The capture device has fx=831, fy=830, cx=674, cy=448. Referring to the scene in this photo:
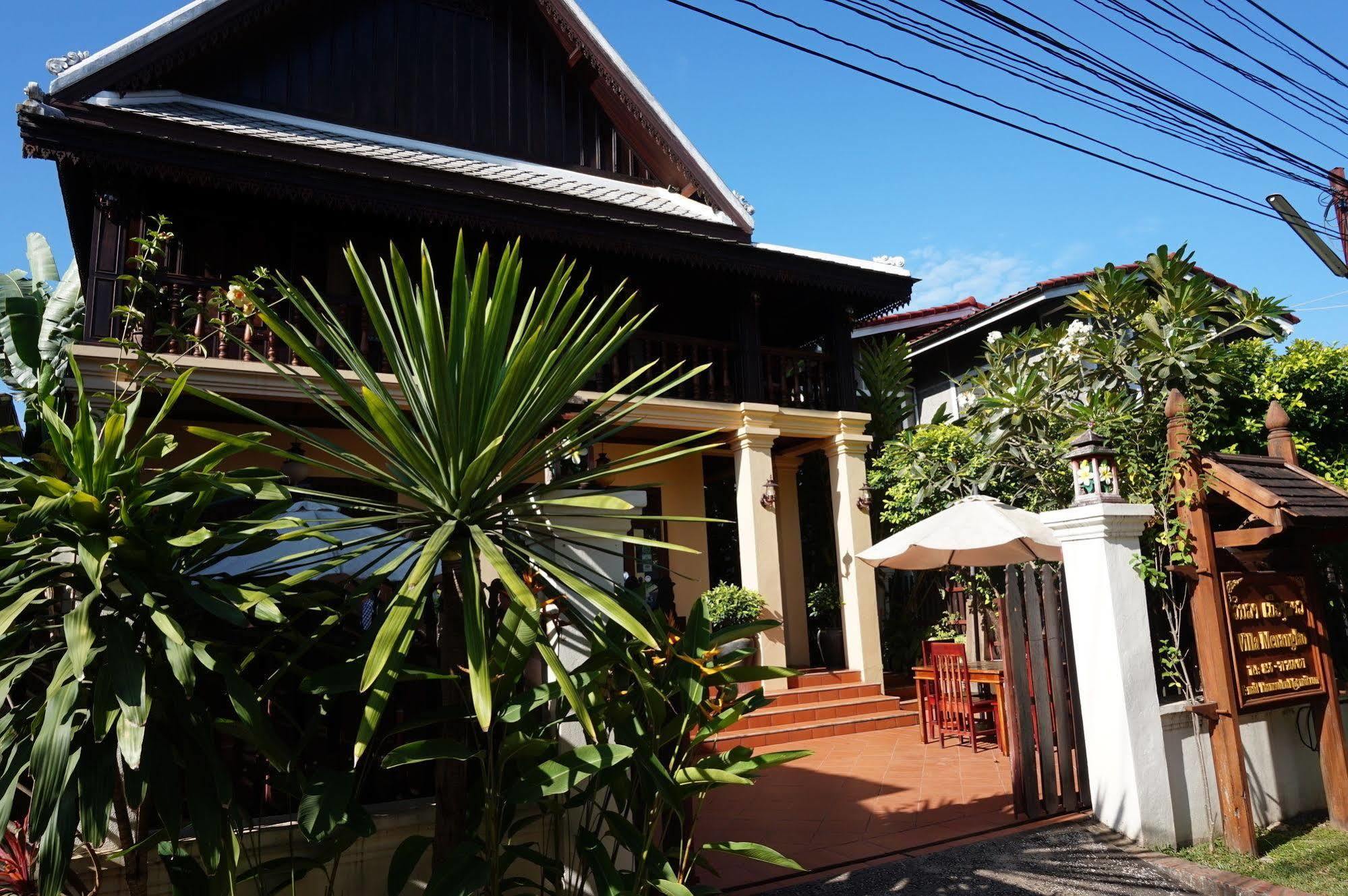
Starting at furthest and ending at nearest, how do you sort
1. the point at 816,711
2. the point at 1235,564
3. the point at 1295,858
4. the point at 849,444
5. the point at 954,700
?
the point at 849,444 → the point at 816,711 → the point at 954,700 → the point at 1235,564 → the point at 1295,858

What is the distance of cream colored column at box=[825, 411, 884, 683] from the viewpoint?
9828 millimetres

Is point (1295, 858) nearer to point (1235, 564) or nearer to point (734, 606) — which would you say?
point (1235, 564)

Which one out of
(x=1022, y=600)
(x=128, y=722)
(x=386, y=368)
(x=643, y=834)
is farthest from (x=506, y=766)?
(x=386, y=368)

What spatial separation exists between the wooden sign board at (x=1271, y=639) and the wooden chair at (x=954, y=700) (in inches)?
84.0

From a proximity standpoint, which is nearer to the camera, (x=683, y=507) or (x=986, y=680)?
(x=986, y=680)

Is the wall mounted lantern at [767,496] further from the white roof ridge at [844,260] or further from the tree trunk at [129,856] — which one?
the tree trunk at [129,856]

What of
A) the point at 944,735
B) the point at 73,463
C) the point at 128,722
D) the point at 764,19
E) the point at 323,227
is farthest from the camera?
the point at 323,227

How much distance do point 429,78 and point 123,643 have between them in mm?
10110

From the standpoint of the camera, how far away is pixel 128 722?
2322 mm

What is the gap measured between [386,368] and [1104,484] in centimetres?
690

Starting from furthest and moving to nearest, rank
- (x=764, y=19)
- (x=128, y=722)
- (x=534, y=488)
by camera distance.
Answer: (x=764, y=19)
(x=534, y=488)
(x=128, y=722)

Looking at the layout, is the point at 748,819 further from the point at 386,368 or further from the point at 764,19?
the point at 386,368

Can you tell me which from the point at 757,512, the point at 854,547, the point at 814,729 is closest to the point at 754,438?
the point at 757,512

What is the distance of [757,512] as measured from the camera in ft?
32.1
